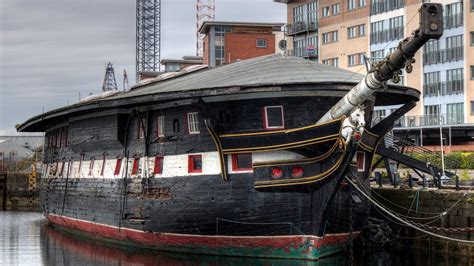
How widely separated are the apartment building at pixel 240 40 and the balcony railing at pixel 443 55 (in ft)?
73.3

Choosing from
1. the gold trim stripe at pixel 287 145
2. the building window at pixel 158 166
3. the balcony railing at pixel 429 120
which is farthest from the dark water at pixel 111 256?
the balcony railing at pixel 429 120

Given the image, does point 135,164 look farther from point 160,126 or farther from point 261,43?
point 261,43

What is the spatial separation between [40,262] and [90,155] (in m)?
7.86

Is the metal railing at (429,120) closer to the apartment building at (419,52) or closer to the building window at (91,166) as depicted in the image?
the apartment building at (419,52)

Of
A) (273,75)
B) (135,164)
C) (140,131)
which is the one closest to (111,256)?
(135,164)

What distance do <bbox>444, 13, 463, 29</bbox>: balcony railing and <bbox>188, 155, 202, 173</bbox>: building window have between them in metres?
39.9

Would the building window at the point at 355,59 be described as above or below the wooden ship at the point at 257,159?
above

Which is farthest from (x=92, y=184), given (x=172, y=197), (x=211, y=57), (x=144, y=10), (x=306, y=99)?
(x=144, y=10)

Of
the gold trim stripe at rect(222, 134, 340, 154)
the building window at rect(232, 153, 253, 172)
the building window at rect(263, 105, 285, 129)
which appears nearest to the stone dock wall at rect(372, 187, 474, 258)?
the gold trim stripe at rect(222, 134, 340, 154)

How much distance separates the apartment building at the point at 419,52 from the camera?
5916 cm

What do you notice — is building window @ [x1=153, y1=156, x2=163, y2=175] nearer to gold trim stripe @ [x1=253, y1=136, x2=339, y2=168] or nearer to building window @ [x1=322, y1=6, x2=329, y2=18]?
gold trim stripe @ [x1=253, y1=136, x2=339, y2=168]

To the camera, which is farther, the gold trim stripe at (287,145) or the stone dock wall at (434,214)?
the stone dock wall at (434,214)

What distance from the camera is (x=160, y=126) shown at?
2698 centimetres

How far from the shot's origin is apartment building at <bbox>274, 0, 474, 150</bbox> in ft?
194
